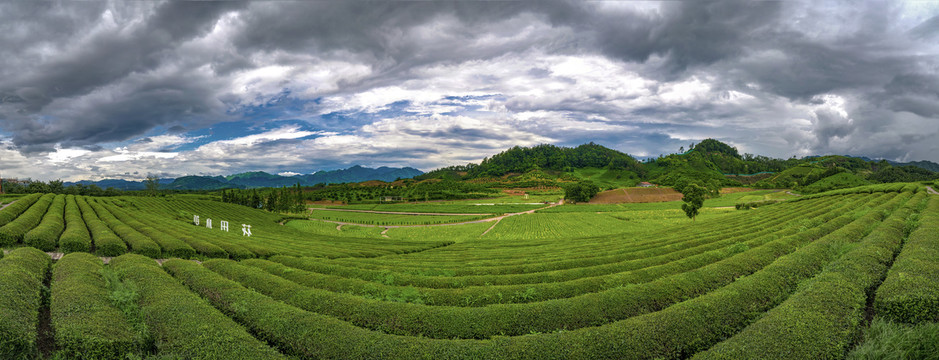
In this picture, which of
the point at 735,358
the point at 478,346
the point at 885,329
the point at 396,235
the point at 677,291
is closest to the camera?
the point at 735,358

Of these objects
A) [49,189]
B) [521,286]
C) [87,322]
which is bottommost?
[521,286]

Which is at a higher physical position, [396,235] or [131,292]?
[131,292]

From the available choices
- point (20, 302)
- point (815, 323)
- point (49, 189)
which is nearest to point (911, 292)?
point (815, 323)

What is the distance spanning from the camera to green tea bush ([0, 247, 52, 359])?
877cm

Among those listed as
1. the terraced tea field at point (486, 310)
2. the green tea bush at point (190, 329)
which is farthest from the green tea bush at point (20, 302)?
the green tea bush at point (190, 329)

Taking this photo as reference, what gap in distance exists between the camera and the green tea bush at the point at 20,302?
877 cm

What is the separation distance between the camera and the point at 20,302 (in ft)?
35.8

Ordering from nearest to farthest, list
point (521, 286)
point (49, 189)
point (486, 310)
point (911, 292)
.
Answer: point (911, 292), point (486, 310), point (521, 286), point (49, 189)

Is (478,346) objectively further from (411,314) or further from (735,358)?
(735,358)

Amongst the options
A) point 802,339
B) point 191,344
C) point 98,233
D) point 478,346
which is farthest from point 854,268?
point 98,233

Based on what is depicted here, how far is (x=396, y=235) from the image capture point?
6794cm

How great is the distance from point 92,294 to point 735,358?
68.1ft

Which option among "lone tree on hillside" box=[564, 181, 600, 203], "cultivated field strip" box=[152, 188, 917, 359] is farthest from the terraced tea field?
"lone tree on hillside" box=[564, 181, 600, 203]

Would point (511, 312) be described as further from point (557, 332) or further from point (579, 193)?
point (579, 193)
